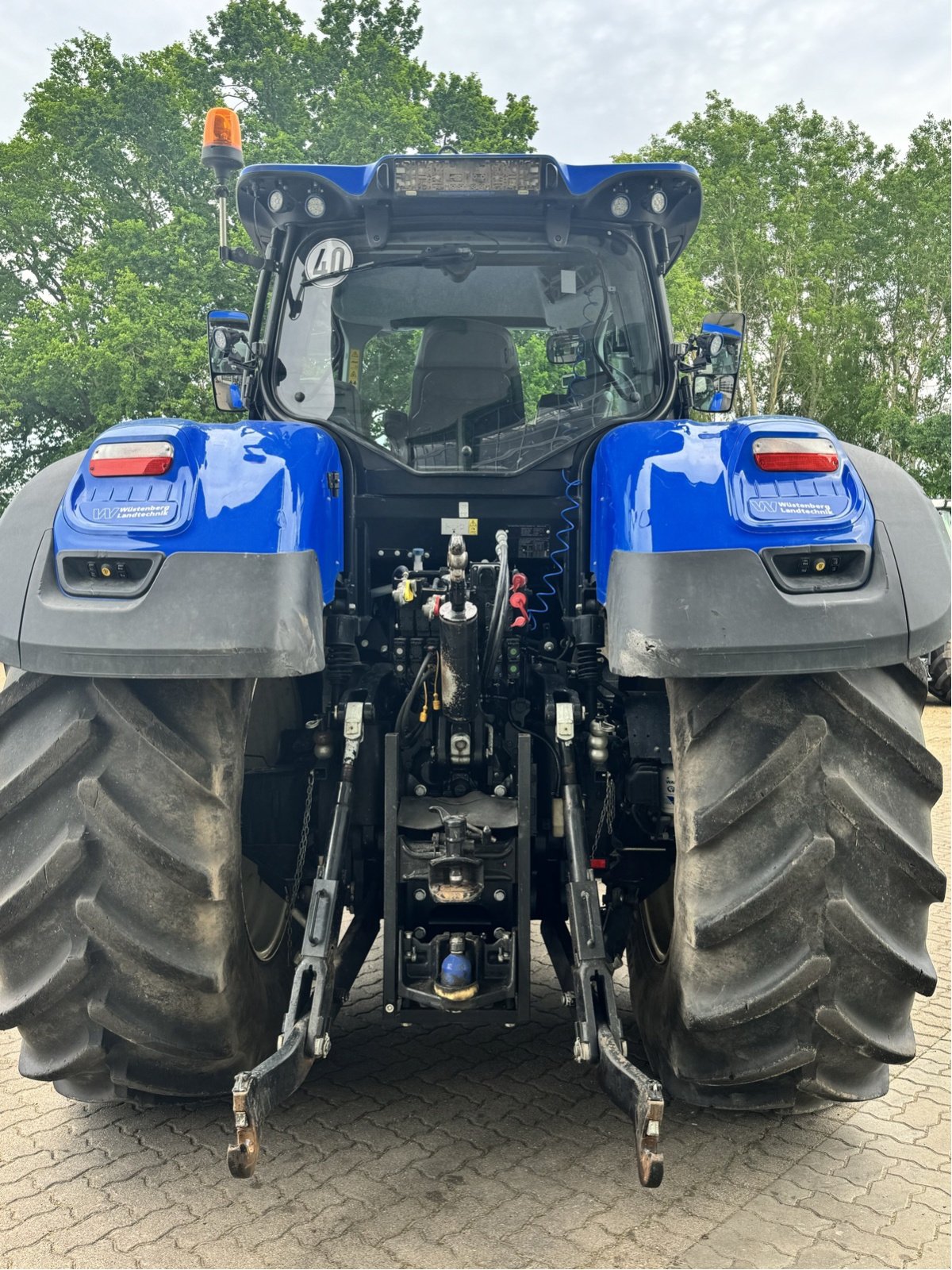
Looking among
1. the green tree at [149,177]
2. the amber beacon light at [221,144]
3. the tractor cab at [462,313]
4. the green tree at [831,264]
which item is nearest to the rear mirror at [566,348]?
the tractor cab at [462,313]

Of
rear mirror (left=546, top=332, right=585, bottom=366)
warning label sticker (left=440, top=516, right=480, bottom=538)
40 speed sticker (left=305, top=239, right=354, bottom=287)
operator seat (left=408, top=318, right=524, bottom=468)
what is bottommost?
warning label sticker (left=440, top=516, right=480, bottom=538)

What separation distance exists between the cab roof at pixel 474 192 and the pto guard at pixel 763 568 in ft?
4.25

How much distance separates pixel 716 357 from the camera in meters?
3.86

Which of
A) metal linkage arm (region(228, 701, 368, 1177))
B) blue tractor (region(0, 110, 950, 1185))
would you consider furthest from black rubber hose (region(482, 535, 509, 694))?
metal linkage arm (region(228, 701, 368, 1177))

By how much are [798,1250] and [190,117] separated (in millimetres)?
25325

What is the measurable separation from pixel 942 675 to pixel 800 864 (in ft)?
33.3

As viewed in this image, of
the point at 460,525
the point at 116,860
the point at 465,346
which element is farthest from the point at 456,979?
the point at 465,346

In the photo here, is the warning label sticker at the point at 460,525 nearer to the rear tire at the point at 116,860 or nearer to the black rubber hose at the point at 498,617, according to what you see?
the black rubber hose at the point at 498,617

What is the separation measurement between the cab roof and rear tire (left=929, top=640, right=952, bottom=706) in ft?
29.4

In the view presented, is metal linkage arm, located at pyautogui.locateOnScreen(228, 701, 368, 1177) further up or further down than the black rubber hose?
further down

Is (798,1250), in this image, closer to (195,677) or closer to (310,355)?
(195,677)

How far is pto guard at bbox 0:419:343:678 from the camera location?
237cm

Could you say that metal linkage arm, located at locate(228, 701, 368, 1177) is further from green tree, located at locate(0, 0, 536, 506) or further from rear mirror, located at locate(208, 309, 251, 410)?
green tree, located at locate(0, 0, 536, 506)

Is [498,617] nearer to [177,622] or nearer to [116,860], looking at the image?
[177,622]
